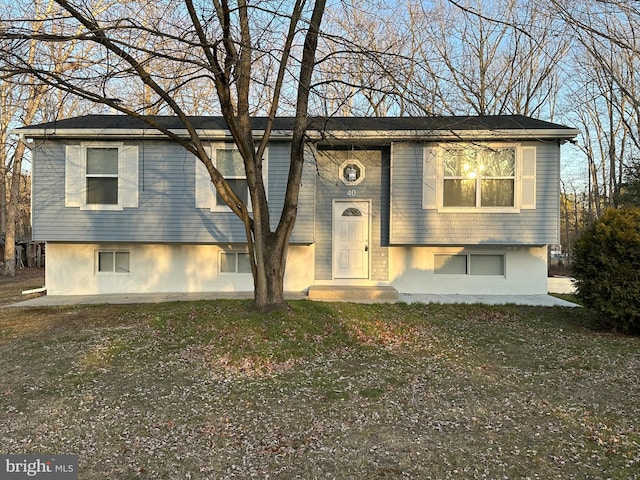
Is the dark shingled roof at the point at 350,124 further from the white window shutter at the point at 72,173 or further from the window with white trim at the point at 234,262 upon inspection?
the window with white trim at the point at 234,262

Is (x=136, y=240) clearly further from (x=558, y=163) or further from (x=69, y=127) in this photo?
(x=558, y=163)

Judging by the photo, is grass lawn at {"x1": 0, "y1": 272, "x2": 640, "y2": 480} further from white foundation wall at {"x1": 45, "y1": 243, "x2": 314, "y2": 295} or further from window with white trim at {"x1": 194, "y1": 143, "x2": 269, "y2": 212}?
window with white trim at {"x1": 194, "y1": 143, "x2": 269, "y2": 212}

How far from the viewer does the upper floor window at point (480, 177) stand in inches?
363

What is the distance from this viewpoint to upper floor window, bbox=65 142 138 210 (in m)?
9.26

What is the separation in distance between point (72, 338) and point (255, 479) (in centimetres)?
467

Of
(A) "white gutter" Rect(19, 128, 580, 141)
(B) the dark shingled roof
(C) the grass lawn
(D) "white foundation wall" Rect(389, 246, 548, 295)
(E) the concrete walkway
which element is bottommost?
(C) the grass lawn

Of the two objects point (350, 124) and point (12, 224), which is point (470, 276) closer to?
point (350, 124)

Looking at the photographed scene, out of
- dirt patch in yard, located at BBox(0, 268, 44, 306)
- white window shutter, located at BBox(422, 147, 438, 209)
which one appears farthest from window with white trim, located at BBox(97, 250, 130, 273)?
white window shutter, located at BBox(422, 147, 438, 209)

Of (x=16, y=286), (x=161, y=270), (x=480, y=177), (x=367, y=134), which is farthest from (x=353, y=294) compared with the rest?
(x=16, y=286)

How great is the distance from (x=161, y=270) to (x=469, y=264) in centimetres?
775

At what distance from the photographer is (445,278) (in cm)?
995

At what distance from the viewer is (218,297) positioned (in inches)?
359

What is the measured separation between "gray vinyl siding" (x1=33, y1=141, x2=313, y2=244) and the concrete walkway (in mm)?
1313

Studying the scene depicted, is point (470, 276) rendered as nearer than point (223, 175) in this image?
No
